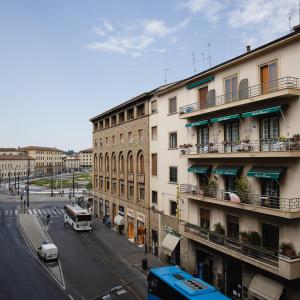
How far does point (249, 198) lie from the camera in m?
23.0

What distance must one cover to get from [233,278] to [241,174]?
7.74 m

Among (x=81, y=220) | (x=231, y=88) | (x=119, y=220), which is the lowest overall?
(x=81, y=220)

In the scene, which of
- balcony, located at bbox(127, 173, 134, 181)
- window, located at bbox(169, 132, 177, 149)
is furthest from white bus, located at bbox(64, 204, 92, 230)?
window, located at bbox(169, 132, 177, 149)

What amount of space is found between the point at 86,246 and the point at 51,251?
713 cm

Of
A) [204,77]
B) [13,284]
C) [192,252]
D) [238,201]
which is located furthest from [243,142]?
[13,284]

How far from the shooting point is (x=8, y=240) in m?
45.2

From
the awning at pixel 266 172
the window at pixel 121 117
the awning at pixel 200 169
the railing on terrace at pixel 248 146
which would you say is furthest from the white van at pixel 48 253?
the awning at pixel 266 172

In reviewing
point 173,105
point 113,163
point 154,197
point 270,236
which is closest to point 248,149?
point 270,236

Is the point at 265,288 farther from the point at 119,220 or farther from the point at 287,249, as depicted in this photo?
the point at 119,220

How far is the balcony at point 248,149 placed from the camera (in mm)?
19562

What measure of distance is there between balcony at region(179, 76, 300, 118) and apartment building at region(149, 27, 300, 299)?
0.06 meters

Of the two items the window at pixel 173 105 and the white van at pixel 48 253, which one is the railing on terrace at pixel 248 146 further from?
the white van at pixel 48 253

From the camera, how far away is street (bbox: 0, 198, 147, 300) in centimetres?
2725

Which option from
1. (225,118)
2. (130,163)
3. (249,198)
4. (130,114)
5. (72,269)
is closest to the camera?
(249,198)
